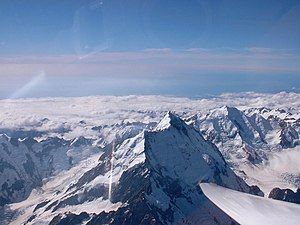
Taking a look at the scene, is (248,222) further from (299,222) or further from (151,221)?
(151,221)

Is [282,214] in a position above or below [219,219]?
above

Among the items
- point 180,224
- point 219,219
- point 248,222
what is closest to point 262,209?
point 248,222

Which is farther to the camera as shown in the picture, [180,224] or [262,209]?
[180,224]

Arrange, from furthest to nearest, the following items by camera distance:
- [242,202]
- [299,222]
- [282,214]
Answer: [242,202], [282,214], [299,222]

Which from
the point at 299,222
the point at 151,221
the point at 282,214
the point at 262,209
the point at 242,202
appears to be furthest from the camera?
the point at 151,221

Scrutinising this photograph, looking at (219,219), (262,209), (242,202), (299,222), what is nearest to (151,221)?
(219,219)

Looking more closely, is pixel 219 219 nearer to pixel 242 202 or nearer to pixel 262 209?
pixel 242 202

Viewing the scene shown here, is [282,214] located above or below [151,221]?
above

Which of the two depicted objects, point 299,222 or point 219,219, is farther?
point 219,219

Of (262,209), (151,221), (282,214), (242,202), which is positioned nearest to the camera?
(282,214)
